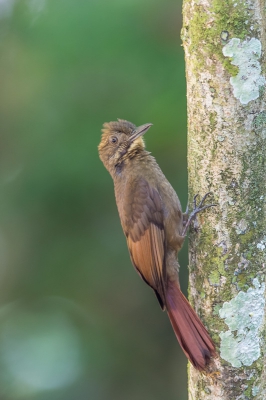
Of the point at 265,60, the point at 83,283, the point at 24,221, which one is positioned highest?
the point at 265,60

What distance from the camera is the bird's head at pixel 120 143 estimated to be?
11.2ft

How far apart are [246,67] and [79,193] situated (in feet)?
9.35

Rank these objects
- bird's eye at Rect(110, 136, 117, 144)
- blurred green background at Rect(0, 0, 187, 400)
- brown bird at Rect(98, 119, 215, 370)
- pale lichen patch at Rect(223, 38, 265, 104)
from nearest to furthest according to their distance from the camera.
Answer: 1. pale lichen patch at Rect(223, 38, 265, 104)
2. brown bird at Rect(98, 119, 215, 370)
3. bird's eye at Rect(110, 136, 117, 144)
4. blurred green background at Rect(0, 0, 187, 400)

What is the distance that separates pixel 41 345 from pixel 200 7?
412 cm

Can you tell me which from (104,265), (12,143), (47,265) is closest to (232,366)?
(104,265)

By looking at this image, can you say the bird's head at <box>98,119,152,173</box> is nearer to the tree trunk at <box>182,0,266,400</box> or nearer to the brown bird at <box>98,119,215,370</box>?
the brown bird at <box>98,119,215,370</box>

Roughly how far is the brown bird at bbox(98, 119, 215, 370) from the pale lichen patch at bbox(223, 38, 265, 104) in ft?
2.12

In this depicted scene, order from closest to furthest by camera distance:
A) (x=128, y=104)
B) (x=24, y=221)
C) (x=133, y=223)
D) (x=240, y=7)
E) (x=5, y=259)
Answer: (x=240, y=7), (x=133, y=223), (x=128, y=104), (x=24, y=221), (x=5, y=259)

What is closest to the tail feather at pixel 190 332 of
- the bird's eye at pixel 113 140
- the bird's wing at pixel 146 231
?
the bird's wing at pixel 146 231

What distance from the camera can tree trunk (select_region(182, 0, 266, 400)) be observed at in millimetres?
2301

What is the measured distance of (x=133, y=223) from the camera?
3.19m

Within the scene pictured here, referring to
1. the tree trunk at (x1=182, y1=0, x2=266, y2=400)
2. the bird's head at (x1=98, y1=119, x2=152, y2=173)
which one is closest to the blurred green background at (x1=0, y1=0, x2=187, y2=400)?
the bird's head at (x1=98, y1=119, x2=152, y2=173)

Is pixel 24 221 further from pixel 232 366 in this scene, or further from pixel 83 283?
pixel 232 366

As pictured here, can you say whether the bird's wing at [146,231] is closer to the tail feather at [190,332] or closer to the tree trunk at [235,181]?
the tail feather at [190,332]
